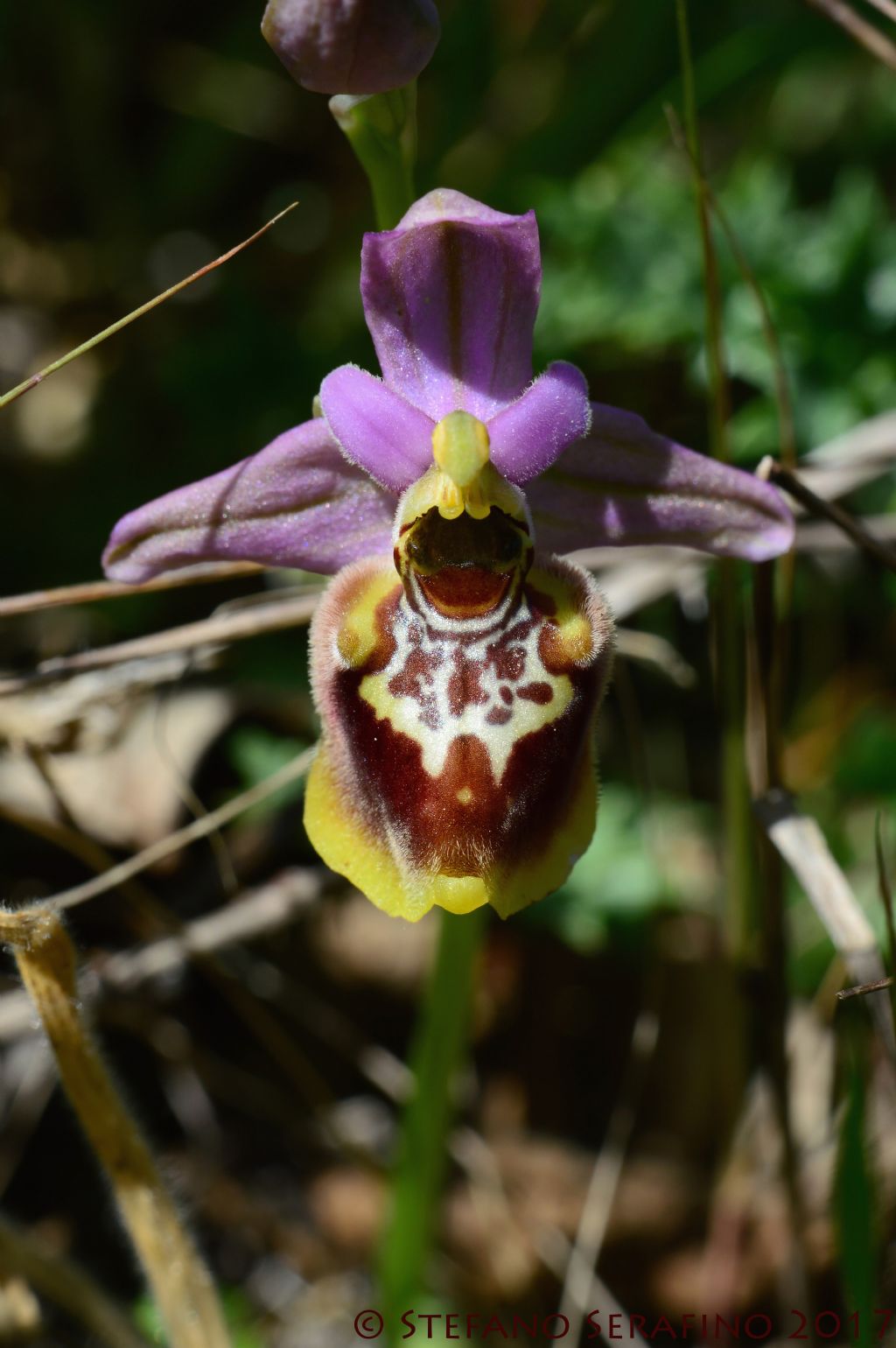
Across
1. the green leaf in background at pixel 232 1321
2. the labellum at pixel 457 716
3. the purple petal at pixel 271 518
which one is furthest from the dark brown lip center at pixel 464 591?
the green leaf in background at pixel 232 1321

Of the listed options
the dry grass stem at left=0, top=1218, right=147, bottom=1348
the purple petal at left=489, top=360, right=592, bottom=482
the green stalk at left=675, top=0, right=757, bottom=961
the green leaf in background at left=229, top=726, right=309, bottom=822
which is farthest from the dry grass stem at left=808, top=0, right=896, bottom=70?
the dry grass stem at left=0, top=1218, right=147, bottom=1348

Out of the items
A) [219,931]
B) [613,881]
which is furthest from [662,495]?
[219,931]

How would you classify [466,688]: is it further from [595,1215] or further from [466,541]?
[595,1215]

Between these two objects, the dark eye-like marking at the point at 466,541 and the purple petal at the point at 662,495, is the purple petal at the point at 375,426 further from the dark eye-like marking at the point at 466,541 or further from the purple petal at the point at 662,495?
the purple petal at the point at 662,495

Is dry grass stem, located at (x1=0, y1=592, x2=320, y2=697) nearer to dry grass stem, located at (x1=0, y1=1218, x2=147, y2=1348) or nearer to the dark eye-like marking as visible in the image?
the dark eye-like marking

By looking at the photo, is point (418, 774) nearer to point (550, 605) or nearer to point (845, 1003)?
point (550, 605)
